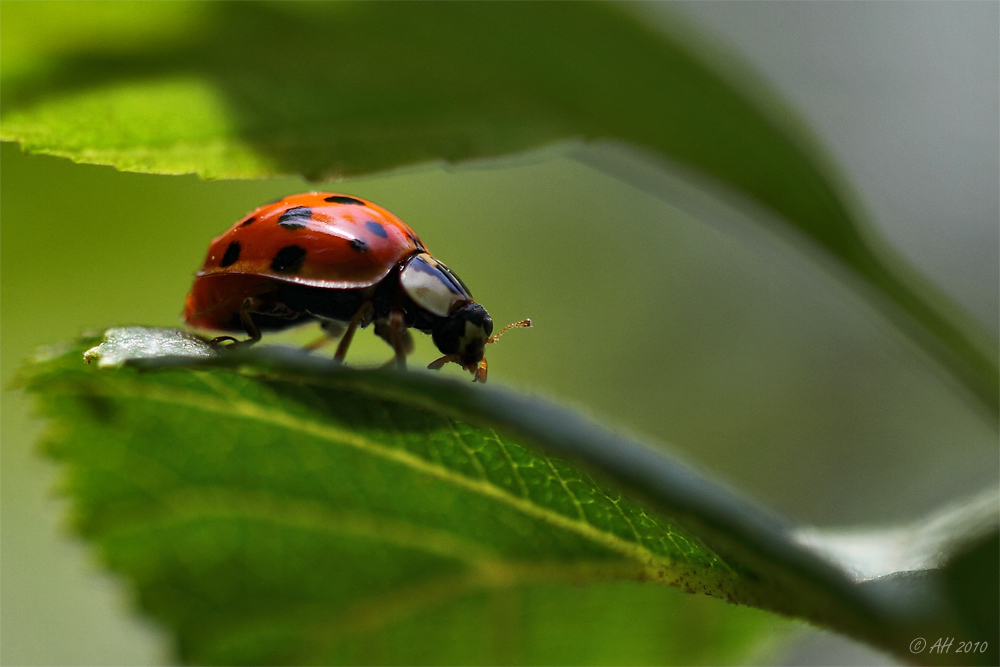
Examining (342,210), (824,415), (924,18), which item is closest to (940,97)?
(924,18)

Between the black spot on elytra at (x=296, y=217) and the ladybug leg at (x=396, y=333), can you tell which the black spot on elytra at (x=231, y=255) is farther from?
the ladybug leg at (x=396, y=333)

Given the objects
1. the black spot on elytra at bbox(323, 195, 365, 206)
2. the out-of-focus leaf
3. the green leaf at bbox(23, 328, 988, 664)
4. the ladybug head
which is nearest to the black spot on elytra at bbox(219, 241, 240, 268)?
the black spot on elytra at bbox(323, 195, 365, 206)

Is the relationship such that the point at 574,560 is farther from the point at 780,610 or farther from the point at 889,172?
the point at 889,172

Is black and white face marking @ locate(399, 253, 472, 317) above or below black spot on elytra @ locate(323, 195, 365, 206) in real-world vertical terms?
below

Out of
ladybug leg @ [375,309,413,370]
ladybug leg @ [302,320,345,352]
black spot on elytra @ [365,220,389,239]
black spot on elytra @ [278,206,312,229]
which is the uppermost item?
black spot on elytra @ [365,220,389,239]

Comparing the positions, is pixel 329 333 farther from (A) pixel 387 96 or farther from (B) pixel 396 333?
(A) pixel 387 96

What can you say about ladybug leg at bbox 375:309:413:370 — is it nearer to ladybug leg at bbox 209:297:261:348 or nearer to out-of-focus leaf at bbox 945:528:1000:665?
ladybug leg at bbox 209:297:261:348

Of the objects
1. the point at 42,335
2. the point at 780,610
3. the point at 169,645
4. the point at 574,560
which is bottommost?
the point at 42,335
